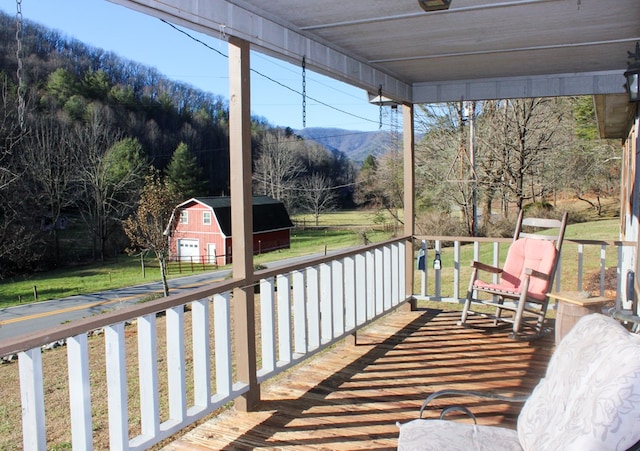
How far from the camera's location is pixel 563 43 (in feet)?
13.1

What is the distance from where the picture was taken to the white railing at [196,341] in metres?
2.06

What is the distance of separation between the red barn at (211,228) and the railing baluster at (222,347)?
16233mm

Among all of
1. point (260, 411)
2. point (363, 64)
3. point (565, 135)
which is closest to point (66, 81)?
point (565, 135)

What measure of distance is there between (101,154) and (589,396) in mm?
26431

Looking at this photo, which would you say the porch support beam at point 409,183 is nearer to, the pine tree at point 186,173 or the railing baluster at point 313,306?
the railing baluster at point 313,306

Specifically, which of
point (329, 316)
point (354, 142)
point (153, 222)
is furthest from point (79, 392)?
point (354, 142)

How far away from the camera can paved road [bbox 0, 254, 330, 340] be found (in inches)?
634

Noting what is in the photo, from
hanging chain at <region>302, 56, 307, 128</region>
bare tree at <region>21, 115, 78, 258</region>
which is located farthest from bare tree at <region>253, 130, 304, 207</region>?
hanging chain at <region>302, 56, 307, 128</region>

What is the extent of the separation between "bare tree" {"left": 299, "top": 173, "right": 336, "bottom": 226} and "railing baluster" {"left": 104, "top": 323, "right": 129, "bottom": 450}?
→ 961 inches

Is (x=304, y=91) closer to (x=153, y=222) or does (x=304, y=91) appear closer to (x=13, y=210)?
(x=153, y=222)

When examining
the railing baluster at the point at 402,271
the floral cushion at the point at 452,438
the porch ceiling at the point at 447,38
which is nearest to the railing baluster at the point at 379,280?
the railing baluster at the point at 402,271

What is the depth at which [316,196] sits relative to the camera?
26938 mm

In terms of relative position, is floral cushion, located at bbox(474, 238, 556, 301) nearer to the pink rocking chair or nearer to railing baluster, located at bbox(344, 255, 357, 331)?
the pink rocking chair

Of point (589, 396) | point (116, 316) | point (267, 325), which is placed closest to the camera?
point (589, 396)
